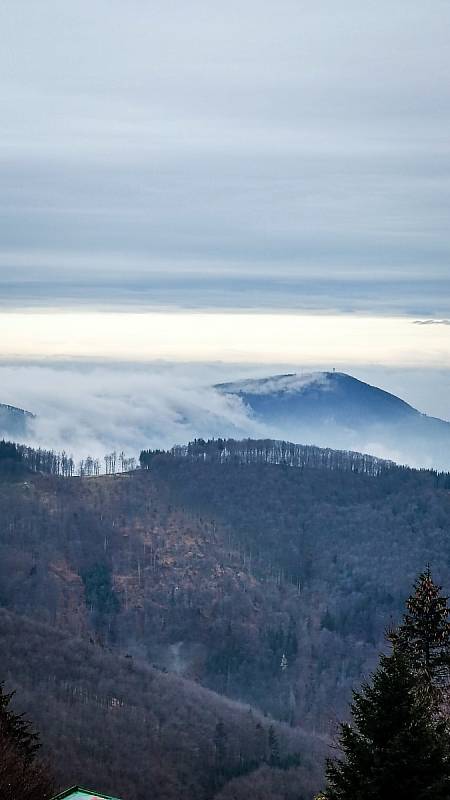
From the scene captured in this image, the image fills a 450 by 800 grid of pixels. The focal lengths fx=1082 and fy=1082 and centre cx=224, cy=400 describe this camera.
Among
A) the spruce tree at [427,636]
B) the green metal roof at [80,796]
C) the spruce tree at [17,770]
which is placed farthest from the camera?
the spruce tree at [427,636]

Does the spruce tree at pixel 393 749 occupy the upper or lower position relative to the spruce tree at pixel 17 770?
upper

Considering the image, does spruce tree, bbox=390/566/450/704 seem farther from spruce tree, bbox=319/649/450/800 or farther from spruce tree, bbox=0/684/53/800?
spruce tree, bbox=0/684/53/800

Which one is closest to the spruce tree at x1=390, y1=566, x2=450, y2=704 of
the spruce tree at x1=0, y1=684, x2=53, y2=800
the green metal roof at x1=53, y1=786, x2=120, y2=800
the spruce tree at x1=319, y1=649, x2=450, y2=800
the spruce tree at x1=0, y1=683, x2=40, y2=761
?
the spruce tree at x1=319, y1=649, x2=450, y2=800

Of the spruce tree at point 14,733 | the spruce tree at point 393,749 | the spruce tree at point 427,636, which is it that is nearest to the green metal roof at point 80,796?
the spruce tree at point 393,749

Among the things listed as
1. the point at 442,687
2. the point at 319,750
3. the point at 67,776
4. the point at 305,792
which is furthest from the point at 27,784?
the point at 319,750

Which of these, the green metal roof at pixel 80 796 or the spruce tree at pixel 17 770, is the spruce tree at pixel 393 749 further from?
the spruce tree at pixel 17 770

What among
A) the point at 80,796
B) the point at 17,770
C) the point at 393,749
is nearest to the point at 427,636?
the point at 393,749

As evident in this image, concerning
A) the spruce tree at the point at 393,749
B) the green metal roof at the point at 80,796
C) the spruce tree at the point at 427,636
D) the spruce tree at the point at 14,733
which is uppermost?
the spruce tree at the point at 427,636

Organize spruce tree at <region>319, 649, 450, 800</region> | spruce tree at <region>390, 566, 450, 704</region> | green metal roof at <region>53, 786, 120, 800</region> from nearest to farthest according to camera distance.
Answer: spruce tree at <region>319, 649, 450, 800</region>
green metal roof at <region>53, 786, 120, 800</region>
spruce tree at <region>390, 566, 450, 704</region>
